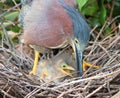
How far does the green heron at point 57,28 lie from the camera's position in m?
2.80

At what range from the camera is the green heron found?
2.80 m

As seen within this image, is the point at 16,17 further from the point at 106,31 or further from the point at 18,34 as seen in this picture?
the point at 106,31

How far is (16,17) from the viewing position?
3443 mm

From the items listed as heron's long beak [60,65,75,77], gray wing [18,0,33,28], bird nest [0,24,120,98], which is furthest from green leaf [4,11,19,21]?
heron's long beak [60,65,75,77]

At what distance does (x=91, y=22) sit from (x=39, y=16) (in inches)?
26.7

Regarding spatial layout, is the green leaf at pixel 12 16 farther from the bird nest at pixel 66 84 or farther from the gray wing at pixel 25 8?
the bird nest at pixel 66 84

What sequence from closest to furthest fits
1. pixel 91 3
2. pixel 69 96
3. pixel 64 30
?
pixel 69 96, pixel 64 30, pixel 91 3

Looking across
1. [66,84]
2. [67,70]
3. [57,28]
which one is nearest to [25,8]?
[57,28]

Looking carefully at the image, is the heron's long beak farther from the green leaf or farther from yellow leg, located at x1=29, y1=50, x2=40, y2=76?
the green leaf

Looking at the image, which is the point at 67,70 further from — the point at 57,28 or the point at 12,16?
the point at 12,16

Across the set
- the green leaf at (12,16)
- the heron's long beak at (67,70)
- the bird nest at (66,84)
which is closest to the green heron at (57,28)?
the heron's long beak at (67,70)

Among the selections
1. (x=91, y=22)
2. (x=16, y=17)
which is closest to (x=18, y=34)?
(x=16, y=17)

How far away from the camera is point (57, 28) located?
9.22ft

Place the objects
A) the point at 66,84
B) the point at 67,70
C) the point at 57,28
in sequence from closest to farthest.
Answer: the point at 66,84, the point at 57,28, the point at 67,70
